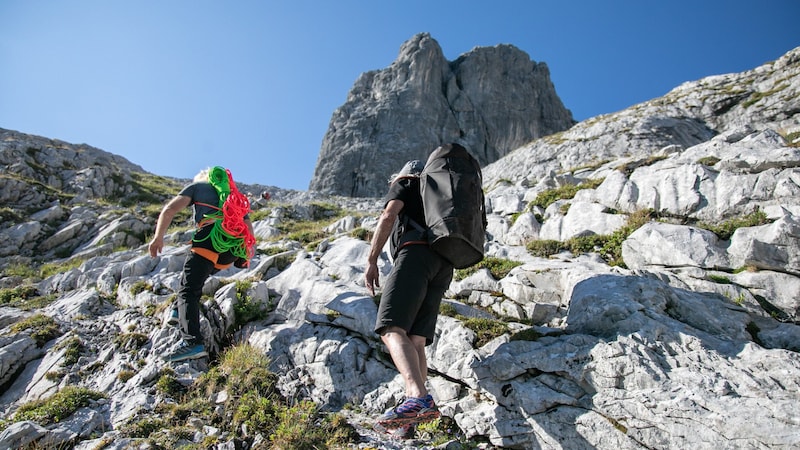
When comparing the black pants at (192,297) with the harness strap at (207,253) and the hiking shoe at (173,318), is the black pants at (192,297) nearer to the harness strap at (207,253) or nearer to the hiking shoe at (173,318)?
the harness strap at (207,253)

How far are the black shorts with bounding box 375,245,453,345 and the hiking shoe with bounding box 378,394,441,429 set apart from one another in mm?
744

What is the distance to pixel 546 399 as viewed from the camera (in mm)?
4496

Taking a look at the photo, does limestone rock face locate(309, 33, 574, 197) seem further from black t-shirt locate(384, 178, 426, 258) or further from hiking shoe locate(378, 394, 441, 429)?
hiking shoe locate(378, 394, 441, 429)

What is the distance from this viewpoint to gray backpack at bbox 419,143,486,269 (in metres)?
4.44

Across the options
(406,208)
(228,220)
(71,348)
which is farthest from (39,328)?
(406,208)

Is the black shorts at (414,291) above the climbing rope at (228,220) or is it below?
below

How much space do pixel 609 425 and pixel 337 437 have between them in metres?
2.85

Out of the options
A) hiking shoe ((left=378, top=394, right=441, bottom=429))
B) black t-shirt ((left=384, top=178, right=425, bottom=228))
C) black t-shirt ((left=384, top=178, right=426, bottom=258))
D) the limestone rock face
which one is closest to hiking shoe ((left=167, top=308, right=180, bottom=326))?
black t-shirt ((left=384, top=178, right=426, bottom=258))

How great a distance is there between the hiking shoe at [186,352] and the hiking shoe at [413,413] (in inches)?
138

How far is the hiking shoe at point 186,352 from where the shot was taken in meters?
5.90

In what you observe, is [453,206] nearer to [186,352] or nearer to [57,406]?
[186,352]

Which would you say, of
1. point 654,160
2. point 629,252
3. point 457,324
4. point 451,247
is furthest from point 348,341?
point 654,160

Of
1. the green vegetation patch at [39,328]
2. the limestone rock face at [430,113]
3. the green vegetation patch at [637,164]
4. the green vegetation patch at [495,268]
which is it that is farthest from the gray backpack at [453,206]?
the limestone rock face at [430,113]

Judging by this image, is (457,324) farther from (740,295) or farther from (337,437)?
(740,295)
